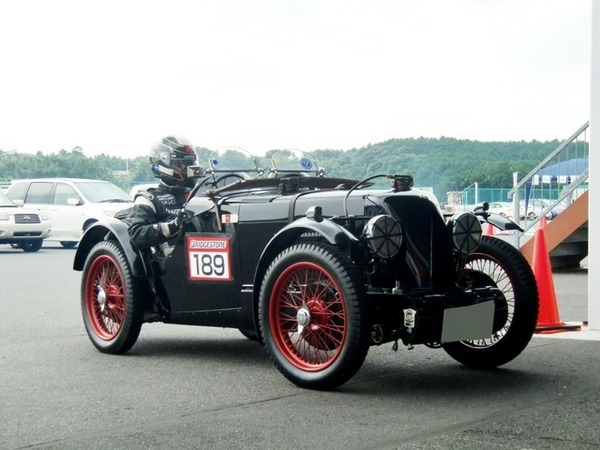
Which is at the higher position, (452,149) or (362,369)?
(452,149)

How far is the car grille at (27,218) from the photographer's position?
2233 cm

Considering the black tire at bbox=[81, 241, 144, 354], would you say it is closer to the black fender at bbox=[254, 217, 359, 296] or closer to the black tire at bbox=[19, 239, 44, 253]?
the black fender at bbox=[254, 217, 359, 296]

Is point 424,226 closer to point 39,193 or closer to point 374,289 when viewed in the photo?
point 374,289

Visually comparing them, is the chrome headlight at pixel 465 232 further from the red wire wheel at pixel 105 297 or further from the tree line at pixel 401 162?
the red wire wheel at pixel 105 297

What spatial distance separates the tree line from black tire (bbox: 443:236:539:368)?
2.00 feet

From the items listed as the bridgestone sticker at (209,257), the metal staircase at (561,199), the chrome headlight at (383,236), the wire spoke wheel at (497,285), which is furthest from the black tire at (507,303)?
the metal staircase at (561,199)

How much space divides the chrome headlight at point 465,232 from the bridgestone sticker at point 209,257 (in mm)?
1564

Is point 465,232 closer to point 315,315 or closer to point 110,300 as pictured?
point 315,315

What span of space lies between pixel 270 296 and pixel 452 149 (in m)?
10.9

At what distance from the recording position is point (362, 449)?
14.8ft

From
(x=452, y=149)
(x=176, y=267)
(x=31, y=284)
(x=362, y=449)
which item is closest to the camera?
(x=362, y=449)

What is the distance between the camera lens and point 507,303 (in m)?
6.28

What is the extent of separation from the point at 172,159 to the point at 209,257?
3.66 ft

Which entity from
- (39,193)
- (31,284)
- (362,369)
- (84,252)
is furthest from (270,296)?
(39,193)
